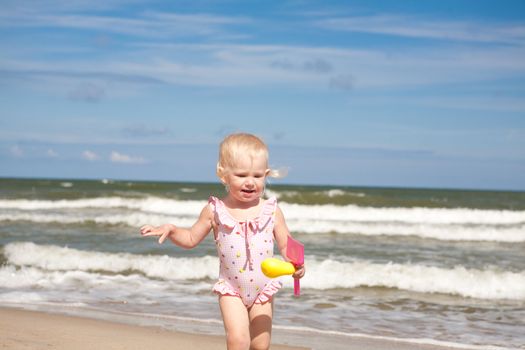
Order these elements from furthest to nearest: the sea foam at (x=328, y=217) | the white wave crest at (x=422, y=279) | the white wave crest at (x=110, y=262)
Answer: the sea foam at (x=328, y=217) → the white wave crest at (x=110, y=262) → the white wave crest at (x=422, y=279)

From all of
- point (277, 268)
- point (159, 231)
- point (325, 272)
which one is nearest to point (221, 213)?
point (159, 231)

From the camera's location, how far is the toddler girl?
13.8ft

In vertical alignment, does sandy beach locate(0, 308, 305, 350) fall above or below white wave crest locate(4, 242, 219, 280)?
above

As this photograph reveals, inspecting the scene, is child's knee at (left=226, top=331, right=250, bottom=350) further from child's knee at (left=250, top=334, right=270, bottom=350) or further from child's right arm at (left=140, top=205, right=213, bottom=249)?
child's right arm at (left=140, top=205, right=213, bottom=249)

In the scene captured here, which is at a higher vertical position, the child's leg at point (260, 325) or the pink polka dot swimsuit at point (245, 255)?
the pink polka dot swimsuit at point (245, 255)

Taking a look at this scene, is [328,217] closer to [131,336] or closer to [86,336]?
[131,336]

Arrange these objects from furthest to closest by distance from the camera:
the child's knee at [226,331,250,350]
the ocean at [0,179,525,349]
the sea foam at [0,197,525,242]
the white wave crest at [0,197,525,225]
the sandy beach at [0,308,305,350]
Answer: the white wave crest at [0,197,525,225] < the sea foam at [0,197,525,242] < the ocean at [0,179,525,349] < the sandy beach at [0,308,305,350] < the child's knee at [226,331,250,350]

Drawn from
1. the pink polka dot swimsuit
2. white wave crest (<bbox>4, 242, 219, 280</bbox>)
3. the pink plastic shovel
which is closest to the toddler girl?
the pink polka dot swimsuit

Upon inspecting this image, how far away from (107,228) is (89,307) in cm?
1085

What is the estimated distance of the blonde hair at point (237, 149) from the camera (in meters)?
4.18

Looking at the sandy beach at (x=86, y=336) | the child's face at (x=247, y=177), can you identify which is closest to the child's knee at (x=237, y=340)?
the child's face at (x=247, y=177)

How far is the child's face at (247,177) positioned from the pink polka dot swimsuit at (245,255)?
0.17 m

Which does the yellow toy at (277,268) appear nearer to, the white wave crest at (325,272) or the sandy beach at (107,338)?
the sandy beach at (107,338)

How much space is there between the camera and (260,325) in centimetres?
433
